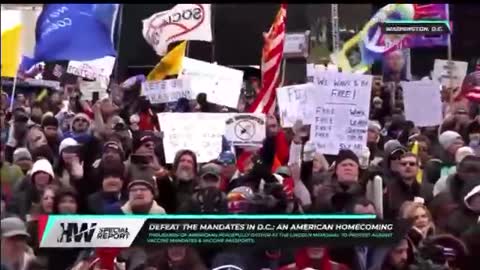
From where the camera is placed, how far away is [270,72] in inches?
136

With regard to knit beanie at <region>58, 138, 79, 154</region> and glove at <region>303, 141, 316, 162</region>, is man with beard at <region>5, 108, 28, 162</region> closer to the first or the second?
knit beanie at <region>58, 138, 79, 154</region>

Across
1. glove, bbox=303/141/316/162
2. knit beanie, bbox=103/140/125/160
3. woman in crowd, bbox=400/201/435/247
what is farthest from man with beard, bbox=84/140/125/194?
woman in crowd, bbox=400/201/435/247

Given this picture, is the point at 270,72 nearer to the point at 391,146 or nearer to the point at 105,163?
the point at 391,146

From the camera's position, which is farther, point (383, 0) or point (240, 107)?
point (240, 107)

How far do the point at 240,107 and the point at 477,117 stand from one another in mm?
753

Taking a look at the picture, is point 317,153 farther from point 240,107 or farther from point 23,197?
point 23,197

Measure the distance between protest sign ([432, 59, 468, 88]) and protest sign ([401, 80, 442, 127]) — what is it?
33 mm

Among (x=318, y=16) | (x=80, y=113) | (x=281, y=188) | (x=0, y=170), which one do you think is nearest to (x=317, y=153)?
(x=281, y=188)

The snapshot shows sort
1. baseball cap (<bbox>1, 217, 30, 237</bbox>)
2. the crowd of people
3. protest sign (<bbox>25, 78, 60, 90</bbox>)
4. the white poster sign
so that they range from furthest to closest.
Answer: protest sign (<bbox>25, 78, 60, 90</bbox>) → the white poster sign → the crowd of people → baseball cap (<bbox>1, 217, 30, 237</bbox>)

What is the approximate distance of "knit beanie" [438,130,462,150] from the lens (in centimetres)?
340

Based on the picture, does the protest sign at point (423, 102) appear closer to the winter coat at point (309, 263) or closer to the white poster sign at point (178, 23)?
the winter coat at point (309, 263)

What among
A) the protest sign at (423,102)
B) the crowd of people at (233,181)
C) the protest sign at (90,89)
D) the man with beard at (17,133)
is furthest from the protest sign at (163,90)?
the protest sign at (423,102)

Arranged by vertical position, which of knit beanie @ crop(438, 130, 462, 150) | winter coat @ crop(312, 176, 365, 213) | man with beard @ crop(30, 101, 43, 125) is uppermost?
man with beard @ crop(30, 101, 43, 125)

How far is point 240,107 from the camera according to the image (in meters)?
3.47
